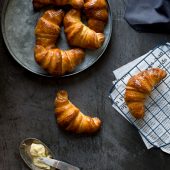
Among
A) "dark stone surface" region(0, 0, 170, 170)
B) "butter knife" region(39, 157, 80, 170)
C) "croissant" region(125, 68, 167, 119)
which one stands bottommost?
"butter knife" region(39, 157, 80, 170)

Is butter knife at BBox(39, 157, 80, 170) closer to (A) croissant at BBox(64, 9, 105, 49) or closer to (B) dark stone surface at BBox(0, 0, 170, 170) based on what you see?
(B) dark stone surface at BBox(0, 0, 170, 170)

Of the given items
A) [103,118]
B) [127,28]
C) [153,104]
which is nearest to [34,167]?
[103,118]

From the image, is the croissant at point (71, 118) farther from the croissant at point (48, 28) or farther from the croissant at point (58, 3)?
the croissant at point (58, 3)

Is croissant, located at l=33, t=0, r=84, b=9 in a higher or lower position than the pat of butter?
higher

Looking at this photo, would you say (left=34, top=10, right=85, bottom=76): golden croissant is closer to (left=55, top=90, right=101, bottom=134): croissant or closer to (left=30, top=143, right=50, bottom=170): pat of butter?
(left=55, top=90, right=101, bottom=134): croissant

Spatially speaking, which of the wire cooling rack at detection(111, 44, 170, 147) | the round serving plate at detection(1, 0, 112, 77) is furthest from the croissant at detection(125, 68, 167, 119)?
the round serving plate at detection(1, 0, 112, 77)

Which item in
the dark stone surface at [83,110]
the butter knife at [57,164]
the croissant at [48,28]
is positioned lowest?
the butter knife at [57,164]

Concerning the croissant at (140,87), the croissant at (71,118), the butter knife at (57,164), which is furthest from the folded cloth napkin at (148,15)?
the butter knife at (57,164)
